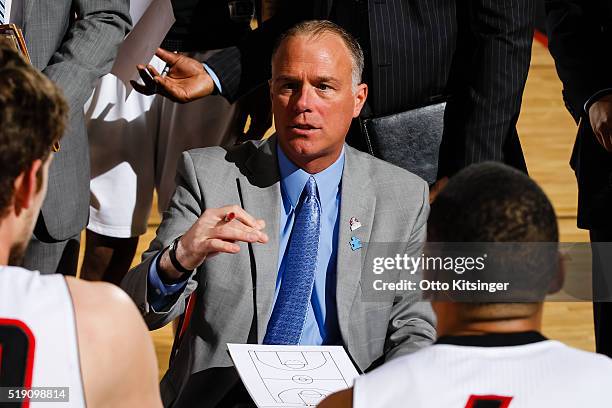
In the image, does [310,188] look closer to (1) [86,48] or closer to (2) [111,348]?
(1) [86,48]

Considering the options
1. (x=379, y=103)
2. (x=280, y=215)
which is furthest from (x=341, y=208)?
(x=379, y=103)

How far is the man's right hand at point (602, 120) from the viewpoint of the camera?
297 cm

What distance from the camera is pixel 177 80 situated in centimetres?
321

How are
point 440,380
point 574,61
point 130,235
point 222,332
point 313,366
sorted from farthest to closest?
point 130,235 → point 574,61 → point 222,332 → point 313,366 → point 440,380

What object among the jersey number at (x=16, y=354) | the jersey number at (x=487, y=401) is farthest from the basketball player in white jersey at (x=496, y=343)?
the jersey number at (x=16, y=354)

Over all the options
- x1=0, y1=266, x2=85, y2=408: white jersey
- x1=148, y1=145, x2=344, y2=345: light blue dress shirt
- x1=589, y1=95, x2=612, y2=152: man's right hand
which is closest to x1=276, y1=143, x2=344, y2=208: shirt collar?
x1=148, y1=145, x2=344, y2=345: light blue dress shirt

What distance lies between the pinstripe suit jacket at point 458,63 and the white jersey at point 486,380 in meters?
1.52

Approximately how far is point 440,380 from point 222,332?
101 centimetres

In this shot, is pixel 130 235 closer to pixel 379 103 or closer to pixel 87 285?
pixel 379 103

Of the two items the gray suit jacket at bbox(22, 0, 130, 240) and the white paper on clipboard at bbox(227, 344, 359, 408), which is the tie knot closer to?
the white paper on clipboard at bbox(227, 344, 359, 408)

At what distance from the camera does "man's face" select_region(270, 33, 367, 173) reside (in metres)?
2.58

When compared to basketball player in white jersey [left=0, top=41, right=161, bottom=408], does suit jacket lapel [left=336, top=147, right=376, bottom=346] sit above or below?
below

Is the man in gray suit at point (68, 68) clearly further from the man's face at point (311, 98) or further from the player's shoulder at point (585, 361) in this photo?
the player's shoulder at point (585, 361)

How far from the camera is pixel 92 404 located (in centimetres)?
158
